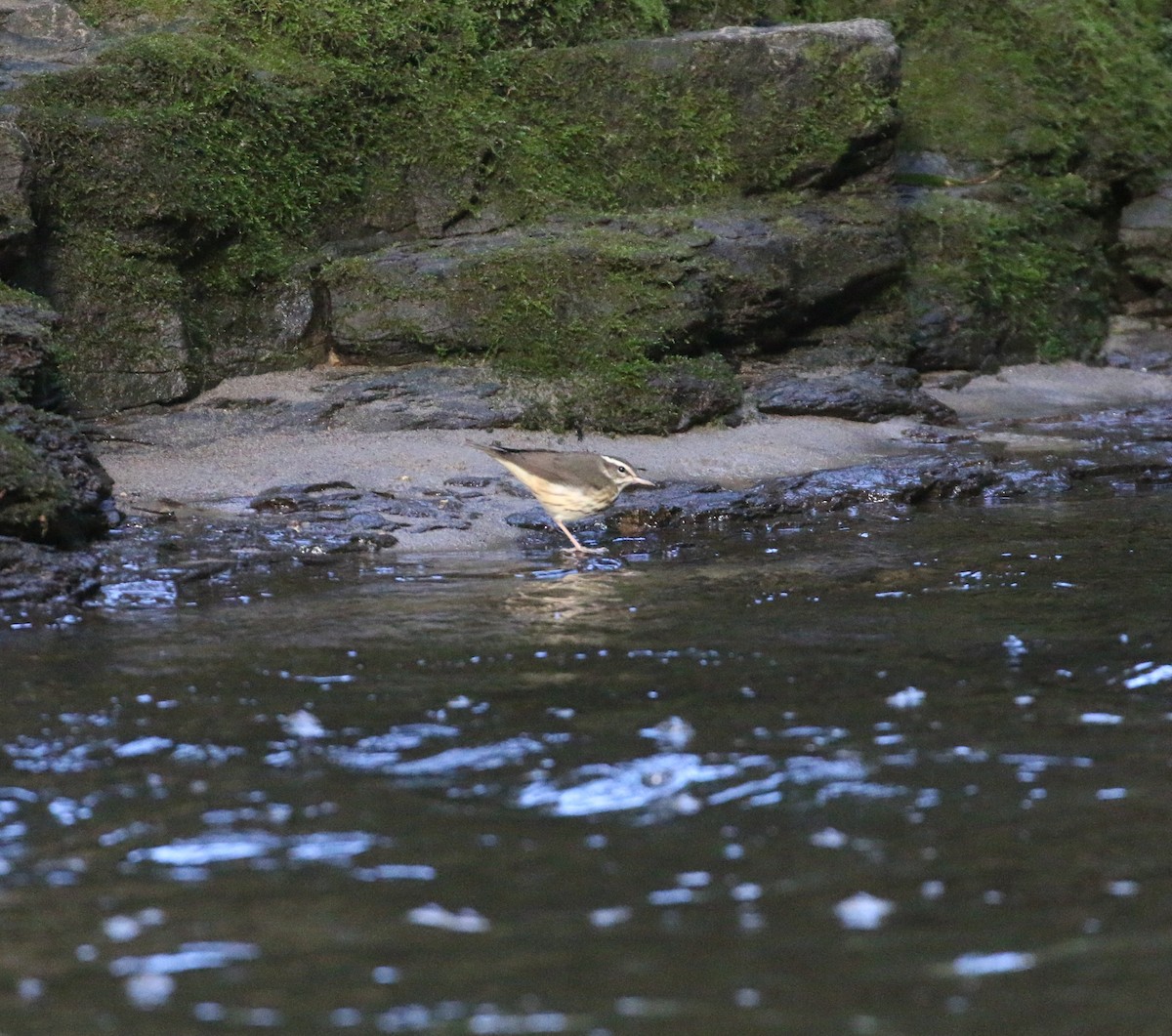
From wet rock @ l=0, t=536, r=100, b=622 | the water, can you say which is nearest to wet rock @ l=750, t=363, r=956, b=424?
the water

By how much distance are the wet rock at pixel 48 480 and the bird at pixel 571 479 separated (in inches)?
78.8

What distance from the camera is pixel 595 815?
3.58m

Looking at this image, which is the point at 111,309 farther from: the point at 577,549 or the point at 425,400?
the point at 577,549

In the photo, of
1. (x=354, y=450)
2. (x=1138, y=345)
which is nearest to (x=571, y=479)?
(x=354, y=450)

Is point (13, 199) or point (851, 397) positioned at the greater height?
point (13, 199)

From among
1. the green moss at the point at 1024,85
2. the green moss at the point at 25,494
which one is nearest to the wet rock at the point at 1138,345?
the green moss at the point at 1024,85

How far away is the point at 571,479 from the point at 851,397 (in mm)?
3790

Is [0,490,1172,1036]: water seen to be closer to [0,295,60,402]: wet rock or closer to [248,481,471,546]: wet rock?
[248,481,471,546]: wet rock

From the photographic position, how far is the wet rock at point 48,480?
255 inches

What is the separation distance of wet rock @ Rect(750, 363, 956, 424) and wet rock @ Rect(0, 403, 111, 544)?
15.8 feet

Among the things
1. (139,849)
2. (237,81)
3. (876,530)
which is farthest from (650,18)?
(139,849)

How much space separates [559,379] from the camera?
9797 millimetres

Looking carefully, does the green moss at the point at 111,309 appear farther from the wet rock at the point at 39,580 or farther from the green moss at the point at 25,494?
the wet rock at the point at 39,580

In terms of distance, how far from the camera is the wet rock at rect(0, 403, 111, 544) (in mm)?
6484
